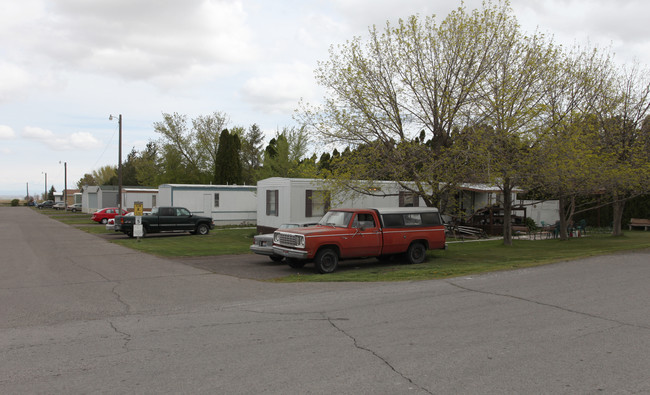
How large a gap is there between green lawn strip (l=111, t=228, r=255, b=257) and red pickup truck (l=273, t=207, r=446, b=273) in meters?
5.45

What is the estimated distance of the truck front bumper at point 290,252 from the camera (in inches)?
491

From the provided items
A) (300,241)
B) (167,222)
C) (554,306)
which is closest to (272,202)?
(167,222)

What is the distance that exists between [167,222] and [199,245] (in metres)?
5.72

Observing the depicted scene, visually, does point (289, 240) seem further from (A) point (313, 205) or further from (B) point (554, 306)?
(A) point (313, 205)

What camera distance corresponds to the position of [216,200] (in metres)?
31.4

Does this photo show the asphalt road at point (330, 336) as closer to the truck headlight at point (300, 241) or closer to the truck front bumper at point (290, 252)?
the truck front bumper at point (290, 252)

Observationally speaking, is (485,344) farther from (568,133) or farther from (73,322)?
(568,133)

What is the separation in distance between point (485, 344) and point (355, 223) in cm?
773

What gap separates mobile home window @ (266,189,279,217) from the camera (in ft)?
77.7

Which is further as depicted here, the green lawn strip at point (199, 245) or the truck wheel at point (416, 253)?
the green lawn strip at point (199, 245)

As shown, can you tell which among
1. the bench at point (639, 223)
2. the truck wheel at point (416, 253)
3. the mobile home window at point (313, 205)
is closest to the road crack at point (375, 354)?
the truck wheel at point (416, 253)

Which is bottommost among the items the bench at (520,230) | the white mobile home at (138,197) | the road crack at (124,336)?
the road crack at (124,336)

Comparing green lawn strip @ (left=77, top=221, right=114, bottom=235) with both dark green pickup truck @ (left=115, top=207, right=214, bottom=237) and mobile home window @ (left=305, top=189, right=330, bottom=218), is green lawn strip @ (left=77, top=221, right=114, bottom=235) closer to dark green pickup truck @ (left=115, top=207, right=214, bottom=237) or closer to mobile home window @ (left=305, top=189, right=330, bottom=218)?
dark green pickup truck @ (left=115, top=207, right=214, bottom=237)

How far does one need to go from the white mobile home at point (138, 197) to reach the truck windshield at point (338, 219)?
95.3ft
